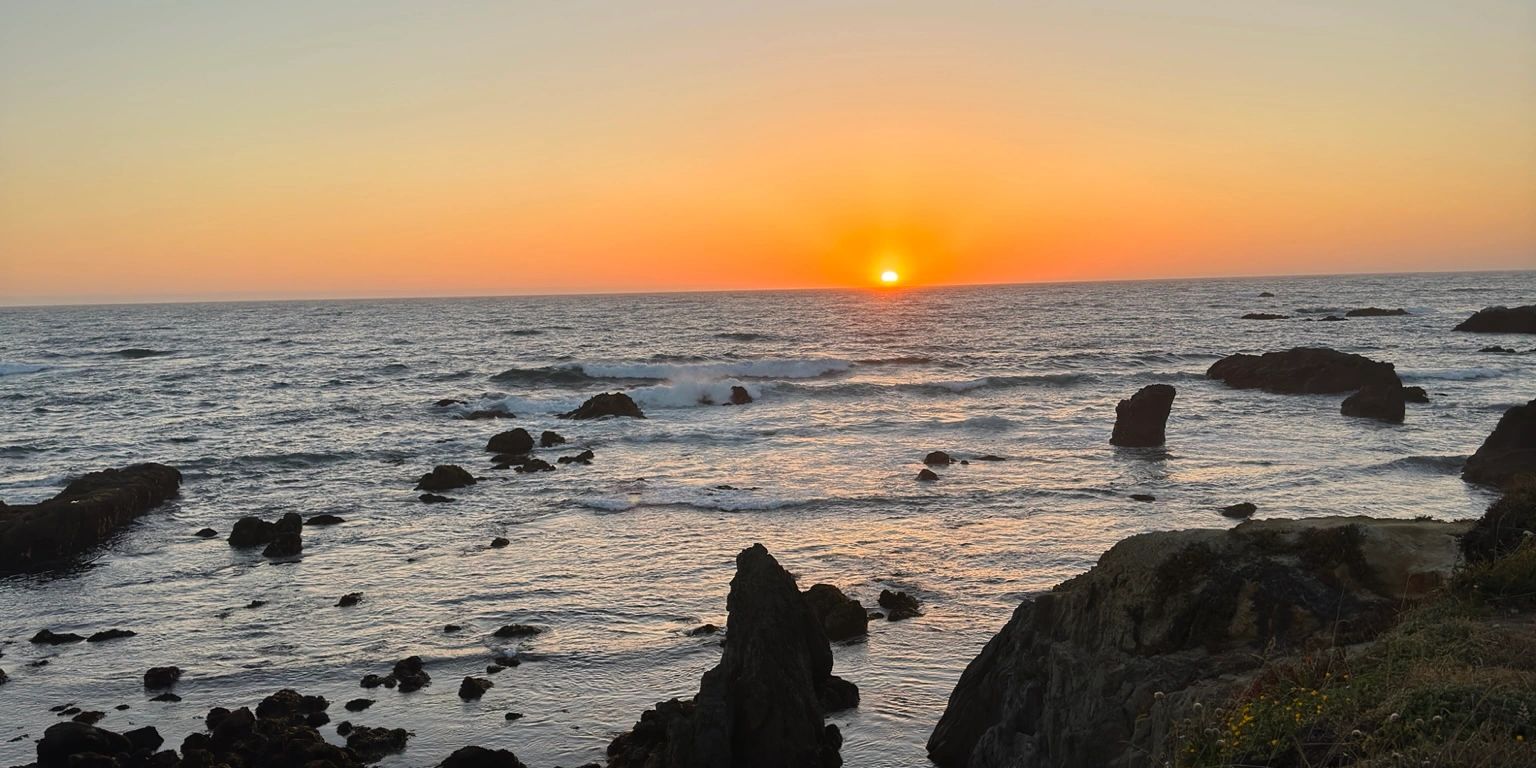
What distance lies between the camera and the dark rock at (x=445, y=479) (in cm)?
3067

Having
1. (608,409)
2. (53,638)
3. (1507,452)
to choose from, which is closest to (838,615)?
(53,638)

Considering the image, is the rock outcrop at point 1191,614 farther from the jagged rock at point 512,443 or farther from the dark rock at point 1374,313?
the dark rock at point 1374,313

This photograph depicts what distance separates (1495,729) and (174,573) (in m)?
23.2

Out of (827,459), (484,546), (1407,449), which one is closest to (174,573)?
(484,546)

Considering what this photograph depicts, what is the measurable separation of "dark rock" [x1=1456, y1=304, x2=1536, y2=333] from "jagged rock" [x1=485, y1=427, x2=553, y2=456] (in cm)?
8121

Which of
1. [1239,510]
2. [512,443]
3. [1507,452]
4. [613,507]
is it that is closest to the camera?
[1239,510]

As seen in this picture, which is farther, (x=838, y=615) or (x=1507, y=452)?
(x=1507, y=452)

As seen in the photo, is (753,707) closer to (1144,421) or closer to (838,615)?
(838,615)

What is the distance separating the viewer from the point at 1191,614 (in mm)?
Answer: 9016

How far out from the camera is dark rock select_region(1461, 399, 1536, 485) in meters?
26.3

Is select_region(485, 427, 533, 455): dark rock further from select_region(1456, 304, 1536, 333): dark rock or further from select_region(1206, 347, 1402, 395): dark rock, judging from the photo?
select_region(1456, 304, 1536, 333): dark rock

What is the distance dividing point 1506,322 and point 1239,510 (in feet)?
255

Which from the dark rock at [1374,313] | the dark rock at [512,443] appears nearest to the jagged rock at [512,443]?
the dark rock at [512,443]

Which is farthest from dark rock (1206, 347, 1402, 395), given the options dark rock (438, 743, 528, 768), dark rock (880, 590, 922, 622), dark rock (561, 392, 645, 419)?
dark rock (438, 743, 528, 768)
